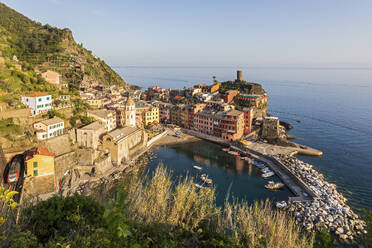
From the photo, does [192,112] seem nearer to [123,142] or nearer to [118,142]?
[123,142]

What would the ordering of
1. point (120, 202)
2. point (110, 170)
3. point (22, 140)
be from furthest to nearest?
point (110, 170), point (22, 140), point (120, 202)

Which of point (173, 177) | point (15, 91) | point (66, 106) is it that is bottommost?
point (173, 177)

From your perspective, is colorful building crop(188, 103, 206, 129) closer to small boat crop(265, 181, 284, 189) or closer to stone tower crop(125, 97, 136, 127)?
stone tower crop(125, 97, 136, 127)

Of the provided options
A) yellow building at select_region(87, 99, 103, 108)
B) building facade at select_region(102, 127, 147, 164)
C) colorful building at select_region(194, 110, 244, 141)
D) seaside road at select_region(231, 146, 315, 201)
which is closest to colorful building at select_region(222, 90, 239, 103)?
colorful building at select_region(194, 110, 244, 141)

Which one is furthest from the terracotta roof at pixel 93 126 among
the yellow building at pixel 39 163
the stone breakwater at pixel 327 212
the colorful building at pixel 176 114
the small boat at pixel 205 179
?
the stone breakwater at pixel 327 212

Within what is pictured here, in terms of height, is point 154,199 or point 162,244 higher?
point 162,244

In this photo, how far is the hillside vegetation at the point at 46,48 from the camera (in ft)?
184

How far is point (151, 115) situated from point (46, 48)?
133 feet

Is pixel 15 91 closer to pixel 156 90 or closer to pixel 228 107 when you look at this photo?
pixel 228 107

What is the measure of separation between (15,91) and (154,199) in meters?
24.7

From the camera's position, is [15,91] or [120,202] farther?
[15,91]

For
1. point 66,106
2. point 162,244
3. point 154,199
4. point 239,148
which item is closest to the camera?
point 162,244

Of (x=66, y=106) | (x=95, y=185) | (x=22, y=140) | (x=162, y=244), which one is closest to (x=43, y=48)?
(x=66, y=106)

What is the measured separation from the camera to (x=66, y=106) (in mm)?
Result: 29703
